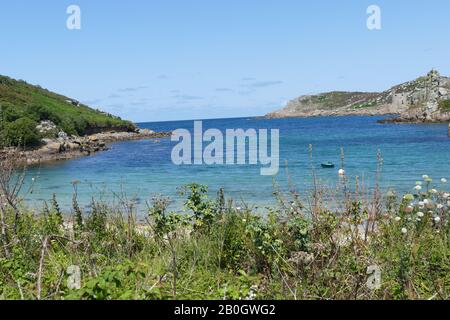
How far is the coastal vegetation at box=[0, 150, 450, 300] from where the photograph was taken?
14.4 feet

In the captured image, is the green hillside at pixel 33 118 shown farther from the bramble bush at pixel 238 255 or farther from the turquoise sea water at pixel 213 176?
the bramble bush at pixel 238 255

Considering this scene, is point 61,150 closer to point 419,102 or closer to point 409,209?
point 409,209

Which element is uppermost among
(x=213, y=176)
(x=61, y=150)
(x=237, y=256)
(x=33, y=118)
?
(x=33, y=118)

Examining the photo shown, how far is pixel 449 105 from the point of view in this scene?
85.2 m

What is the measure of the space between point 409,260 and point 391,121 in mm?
103322

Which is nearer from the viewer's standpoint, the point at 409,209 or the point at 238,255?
the point at 238,255

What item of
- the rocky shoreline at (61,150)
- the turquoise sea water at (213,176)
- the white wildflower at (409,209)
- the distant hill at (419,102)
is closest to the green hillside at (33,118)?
the rocky shoreline at (61,150)

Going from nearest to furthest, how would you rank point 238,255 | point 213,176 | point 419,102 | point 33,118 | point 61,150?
point 238,255
point 213,176
point 61,150
point 33,118
point 419,102

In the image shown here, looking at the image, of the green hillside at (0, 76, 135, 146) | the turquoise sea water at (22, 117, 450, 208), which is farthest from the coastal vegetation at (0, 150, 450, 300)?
the green hillside at (0, 76, 135, 146)

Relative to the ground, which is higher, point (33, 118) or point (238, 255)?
point (33, 118)

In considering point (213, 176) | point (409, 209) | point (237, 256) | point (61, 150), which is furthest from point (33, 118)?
point (409, 209)

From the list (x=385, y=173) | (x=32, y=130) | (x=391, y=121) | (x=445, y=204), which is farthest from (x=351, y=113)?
(x=445, y=204)

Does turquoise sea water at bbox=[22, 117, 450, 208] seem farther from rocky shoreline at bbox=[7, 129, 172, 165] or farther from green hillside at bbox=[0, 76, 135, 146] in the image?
green hillside at bbox=[0, 76, 135, 146]

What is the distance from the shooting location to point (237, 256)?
5.87 metres
